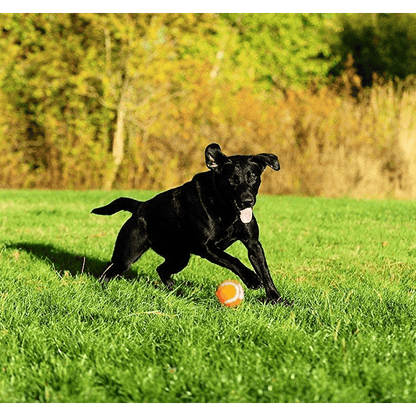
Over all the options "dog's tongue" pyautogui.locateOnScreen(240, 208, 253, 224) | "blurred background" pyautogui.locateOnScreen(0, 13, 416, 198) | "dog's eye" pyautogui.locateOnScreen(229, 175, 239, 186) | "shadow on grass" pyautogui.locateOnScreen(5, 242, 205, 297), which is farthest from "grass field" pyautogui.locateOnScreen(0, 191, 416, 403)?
"blurred background" pyautogui.locateOnScreen(0, 13, 416, 198)

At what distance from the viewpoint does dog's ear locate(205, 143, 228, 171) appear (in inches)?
201

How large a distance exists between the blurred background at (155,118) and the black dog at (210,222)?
895 centimetres

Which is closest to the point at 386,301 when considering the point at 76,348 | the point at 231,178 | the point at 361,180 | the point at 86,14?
the point at 231,178

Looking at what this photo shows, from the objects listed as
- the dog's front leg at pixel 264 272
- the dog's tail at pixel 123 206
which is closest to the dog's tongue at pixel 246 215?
the dog's front leg at pixel 264 272

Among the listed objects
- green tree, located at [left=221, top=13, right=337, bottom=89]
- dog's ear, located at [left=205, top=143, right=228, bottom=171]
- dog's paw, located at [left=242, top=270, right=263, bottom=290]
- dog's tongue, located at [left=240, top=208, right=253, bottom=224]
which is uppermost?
green tree, located at [left=221, top=13, right=337, bottom=89]

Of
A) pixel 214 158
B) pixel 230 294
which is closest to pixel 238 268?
pixel 230 294

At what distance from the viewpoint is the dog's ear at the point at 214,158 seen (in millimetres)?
5105

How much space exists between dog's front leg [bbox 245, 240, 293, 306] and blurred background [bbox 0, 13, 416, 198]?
9.27 metres

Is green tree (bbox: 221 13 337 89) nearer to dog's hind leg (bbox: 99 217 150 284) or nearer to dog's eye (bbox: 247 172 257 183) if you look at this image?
dog's hind leg (bbox: 99 217 150 284)

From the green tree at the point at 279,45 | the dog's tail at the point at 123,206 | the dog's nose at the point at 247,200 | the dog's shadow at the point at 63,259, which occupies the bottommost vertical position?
the dog's shadow at the point at 63,259

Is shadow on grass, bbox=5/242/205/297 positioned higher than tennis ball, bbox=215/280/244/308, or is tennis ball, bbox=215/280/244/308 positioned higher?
tennis ball, bbox=215/280/244/308

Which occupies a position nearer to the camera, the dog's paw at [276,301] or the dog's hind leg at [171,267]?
the dog's paw at [276,301]

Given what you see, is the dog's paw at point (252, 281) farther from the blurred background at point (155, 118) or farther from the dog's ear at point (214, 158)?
the blurred background at point (155, 118)

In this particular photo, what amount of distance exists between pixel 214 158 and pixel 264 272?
3.39 ft
